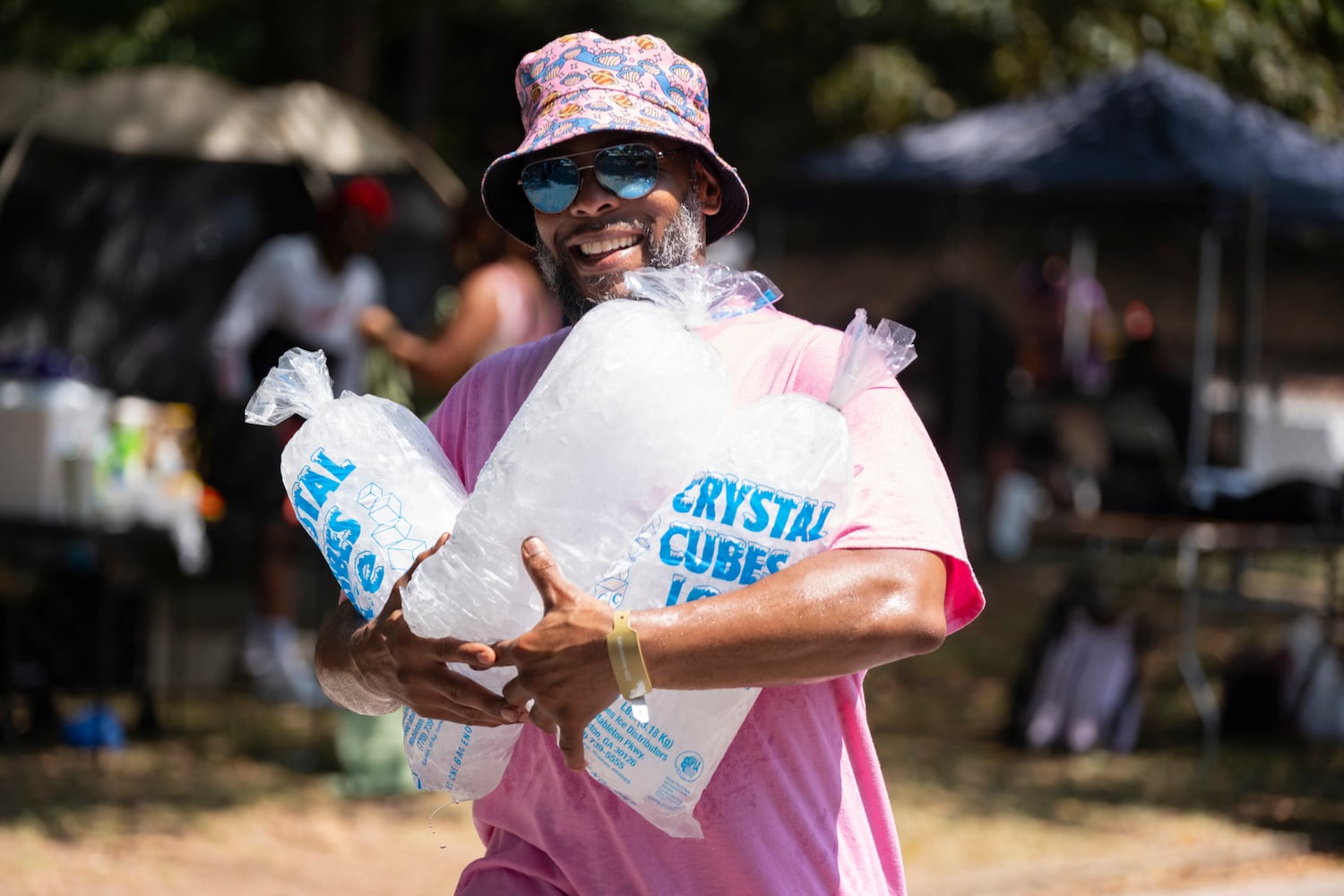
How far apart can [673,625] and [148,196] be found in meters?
8.59

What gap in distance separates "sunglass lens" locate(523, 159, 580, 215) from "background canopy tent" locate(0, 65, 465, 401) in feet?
23.4

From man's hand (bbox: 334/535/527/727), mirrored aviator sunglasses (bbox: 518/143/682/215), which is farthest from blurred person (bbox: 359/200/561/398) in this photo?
man's hand (bbox: 334/535/527/727)

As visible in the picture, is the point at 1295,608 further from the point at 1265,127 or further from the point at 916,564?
the point at 916,564

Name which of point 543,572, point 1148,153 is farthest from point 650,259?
point 1148,153

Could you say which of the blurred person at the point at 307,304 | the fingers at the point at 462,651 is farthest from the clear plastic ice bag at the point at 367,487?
the blurred person at the point at 307,304

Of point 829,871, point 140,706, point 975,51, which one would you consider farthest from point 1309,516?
point 975,51

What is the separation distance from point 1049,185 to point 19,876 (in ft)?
17.5

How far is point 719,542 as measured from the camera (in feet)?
5.39

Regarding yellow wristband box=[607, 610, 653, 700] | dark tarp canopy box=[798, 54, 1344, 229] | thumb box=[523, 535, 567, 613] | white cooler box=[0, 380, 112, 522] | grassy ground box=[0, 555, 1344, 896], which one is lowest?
grassy ground box=[0, 555, 1344, 896]

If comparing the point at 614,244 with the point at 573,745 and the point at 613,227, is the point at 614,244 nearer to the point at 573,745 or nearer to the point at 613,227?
the point at 613,227

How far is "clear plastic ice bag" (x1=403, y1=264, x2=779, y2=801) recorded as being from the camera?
166 cm

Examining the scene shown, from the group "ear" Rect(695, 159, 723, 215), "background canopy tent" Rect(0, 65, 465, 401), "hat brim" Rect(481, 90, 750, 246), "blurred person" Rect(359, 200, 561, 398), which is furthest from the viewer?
"background canopy tent" Rect(0, 65, 465, 401)

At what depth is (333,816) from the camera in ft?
18.7

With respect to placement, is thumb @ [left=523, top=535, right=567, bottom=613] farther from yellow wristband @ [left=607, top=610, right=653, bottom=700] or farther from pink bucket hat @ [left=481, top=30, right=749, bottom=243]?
pink bucket hat @ [left=481, top=30, right=749, bottom=243]
